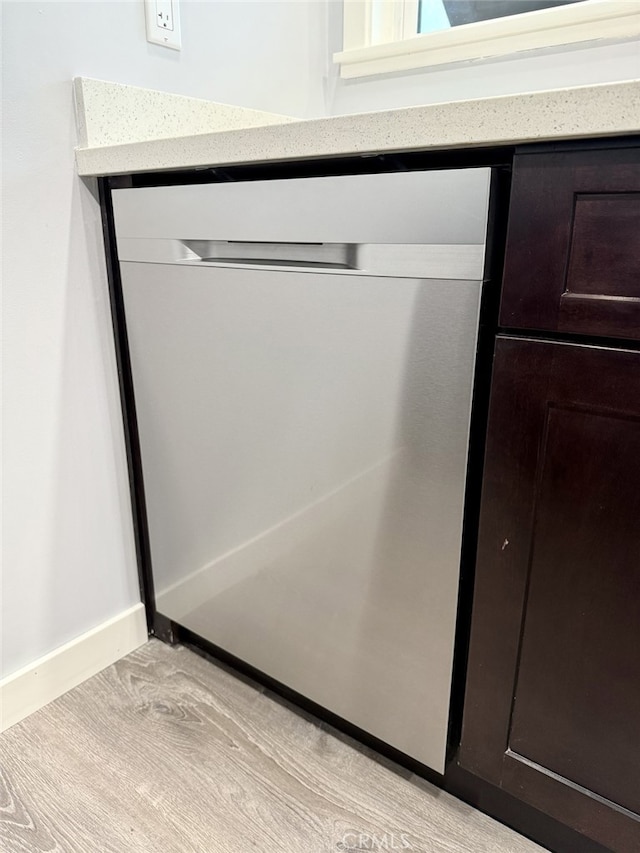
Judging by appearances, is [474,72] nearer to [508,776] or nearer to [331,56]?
[331,56]

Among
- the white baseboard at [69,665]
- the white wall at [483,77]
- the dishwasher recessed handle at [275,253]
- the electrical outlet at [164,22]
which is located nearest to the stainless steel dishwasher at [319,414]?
the dishwasher recessed handle at [275,253]

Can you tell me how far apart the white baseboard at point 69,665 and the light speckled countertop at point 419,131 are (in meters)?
0.84

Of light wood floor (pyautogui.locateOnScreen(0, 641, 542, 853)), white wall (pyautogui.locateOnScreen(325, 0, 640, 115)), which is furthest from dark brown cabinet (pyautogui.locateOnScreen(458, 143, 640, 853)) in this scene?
white wall (pyautogui.locateOnScreen(325, 0, 640, 115))

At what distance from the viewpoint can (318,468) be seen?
878mm

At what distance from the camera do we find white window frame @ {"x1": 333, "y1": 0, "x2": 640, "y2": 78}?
106 centimetres

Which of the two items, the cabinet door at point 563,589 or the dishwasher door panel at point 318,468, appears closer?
the cabinet door at point 563,589

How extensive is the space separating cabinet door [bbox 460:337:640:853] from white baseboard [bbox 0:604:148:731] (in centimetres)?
72

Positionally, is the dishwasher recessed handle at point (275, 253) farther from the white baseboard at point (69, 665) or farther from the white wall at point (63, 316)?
the white baseboard at point (69, 665)

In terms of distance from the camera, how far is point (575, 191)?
596mm

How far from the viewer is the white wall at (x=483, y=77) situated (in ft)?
3.56

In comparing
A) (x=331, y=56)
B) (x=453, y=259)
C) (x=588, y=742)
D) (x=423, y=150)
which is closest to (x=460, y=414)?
(x=453, y=259)

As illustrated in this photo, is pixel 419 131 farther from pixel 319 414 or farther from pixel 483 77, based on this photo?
pixel 483 77

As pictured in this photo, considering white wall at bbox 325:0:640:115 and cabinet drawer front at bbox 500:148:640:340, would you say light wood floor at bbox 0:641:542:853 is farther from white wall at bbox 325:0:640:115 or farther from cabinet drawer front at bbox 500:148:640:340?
white wall at bbox 325:0:640:115

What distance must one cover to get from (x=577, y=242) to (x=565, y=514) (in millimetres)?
286
